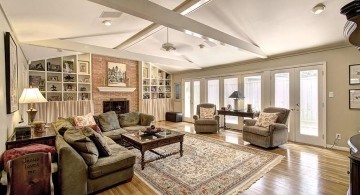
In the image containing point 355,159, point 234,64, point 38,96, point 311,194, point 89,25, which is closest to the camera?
point 355,159

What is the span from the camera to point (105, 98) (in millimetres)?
7277

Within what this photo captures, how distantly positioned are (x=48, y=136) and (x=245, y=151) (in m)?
3.80

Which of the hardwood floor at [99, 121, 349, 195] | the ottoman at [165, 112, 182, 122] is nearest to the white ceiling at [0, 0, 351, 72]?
the hardwood floor at [99, 121, 349, 195]

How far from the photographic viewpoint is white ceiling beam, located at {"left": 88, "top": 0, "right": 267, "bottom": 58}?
241 centimetres

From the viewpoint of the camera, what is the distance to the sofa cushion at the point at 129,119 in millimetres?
5059

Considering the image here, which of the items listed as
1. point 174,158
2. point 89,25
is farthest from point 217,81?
point 89,25

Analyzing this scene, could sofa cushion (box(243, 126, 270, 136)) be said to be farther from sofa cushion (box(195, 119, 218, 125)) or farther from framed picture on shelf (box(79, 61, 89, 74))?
framed picture on shelf (box(79, 61, 89, 74))

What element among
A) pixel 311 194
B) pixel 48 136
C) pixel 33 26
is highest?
pixel 33 26

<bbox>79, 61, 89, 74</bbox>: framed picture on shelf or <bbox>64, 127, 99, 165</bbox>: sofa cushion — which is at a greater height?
<bbox>79, 61, 89, 74</bbox>: framed picture on shelf

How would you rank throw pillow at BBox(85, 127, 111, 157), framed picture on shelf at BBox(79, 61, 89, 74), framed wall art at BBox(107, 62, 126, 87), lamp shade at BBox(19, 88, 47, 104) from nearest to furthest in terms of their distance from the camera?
throw pillow at BBox(85, 127, 111, 157) < lamp shade at BBox(19, 88, 47, 104) < framed picture on shelf at BBox(79, 61, 89, 74) < framed wall art at BBox(107, 62, 126, 87)

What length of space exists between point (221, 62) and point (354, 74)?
11.8ft

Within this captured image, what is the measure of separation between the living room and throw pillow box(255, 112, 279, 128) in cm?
60

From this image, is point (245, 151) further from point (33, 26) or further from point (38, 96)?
point (33, 26)

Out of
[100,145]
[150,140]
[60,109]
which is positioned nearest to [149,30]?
[150,140]
